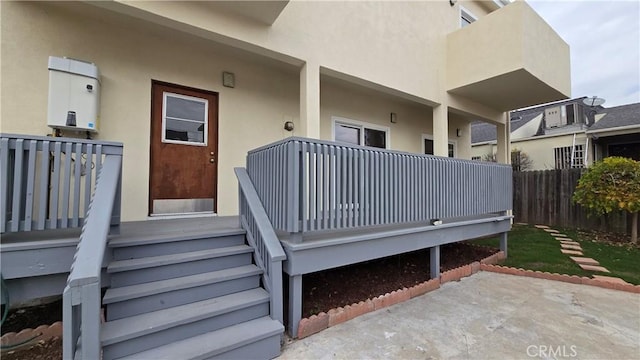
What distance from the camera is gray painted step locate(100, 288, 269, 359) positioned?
6.52 feet

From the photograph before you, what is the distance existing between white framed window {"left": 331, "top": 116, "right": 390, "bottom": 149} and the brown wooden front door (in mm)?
2552

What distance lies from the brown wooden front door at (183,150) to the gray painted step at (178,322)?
2228mm

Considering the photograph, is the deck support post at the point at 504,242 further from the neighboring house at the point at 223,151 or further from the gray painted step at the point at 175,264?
the gray painted step at the point at 175,264

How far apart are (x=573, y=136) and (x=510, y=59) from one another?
10.3 metres

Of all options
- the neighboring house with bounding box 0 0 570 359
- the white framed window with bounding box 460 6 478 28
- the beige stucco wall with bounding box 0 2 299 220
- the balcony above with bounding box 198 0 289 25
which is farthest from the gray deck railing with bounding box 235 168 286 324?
the white framed window with bounding box 460 6 478 28

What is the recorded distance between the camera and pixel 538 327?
2863 mm

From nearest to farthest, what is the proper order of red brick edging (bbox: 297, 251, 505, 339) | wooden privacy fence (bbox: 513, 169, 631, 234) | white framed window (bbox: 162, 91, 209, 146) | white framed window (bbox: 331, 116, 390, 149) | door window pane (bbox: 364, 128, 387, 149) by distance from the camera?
1. red brick edging (bbox: 297, 251, 505, 339)
2. white framed window (bbox: 162, 91, 209, 146)
3. white framed window (bbox: 331, 116, 390, 149)
4. door window pane (bbox: 364, 128, 387, 149)
5. wooden privacy fence (bbox: 513, 169, 631, 234)

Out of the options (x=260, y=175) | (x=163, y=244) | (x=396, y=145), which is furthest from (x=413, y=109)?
(x=163, y=244)

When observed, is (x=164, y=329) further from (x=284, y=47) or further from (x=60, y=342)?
(x=284, y=47)

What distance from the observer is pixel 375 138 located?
6.82m

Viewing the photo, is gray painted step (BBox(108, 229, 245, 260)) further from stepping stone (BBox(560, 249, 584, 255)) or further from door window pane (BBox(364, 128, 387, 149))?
stepping stone (BBox(560, 249, 584, 255))

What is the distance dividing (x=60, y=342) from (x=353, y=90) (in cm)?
596

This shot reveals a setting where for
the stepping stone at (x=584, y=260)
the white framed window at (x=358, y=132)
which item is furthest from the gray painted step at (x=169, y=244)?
the stepping stone at (x=584, y=260)

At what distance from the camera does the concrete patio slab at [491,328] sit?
8.02 ft
